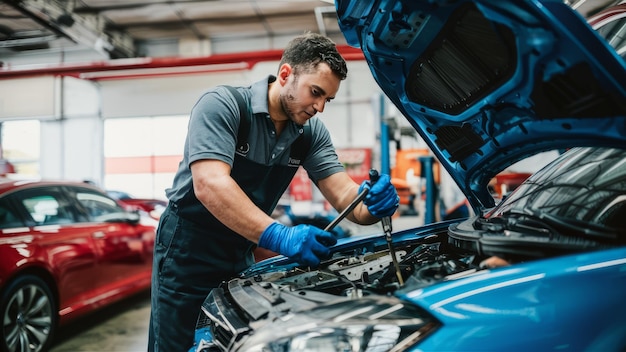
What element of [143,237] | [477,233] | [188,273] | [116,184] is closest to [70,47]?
[116,184]

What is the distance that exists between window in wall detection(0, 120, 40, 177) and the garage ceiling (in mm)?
1970

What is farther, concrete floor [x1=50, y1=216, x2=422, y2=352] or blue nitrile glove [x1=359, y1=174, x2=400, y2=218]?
concrete floor [x1=50, y1=216, x2=422, y2=352]

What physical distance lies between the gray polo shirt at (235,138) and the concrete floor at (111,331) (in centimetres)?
193

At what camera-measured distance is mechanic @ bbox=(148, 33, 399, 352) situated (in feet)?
4.80

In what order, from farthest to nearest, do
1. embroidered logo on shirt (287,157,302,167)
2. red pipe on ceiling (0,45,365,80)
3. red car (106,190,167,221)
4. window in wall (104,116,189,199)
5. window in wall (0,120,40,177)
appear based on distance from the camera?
window in wall (104,116,189,199), red pipe on ceiling (0,45,365,80), window in wall (0,120,40,177), red car (106,190,167,221), embroidered logo on shirt (287,157,302,167)

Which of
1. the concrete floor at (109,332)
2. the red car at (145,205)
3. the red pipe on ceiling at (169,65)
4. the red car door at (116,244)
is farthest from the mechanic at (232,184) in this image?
the red pipe on ceiling at (169,65)

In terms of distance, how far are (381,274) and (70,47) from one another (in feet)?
36.6

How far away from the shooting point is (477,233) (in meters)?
1.24

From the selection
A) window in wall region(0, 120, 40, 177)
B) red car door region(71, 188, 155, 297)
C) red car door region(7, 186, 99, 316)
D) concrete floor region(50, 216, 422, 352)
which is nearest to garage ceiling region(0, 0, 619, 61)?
window in wall region(0, 120, 40, 177)

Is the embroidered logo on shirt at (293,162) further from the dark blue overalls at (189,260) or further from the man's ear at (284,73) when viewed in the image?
the man's ear at (284,73)

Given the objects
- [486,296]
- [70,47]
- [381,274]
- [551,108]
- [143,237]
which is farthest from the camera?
[70,47]

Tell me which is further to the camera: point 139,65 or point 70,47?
point 70,47

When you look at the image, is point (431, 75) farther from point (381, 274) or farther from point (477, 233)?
point (381, 274)

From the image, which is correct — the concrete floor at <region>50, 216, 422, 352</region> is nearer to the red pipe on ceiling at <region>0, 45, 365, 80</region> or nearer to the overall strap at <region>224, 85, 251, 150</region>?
the overall strap at <region>224, 85, 251, 150</region>
